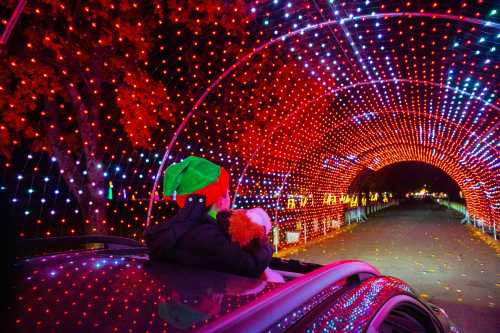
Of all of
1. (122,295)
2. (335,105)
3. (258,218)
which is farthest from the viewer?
(335,105)

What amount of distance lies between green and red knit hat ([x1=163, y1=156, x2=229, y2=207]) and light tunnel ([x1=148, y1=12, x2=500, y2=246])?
5388mm

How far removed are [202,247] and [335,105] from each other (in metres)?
12.0

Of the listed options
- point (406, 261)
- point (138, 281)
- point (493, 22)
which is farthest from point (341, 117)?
point (138, 281)

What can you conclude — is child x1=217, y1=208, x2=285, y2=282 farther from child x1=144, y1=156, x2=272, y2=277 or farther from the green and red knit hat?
the green and red knit hat

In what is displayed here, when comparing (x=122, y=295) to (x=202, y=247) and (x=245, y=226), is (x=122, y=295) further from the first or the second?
(x=245, y=226)

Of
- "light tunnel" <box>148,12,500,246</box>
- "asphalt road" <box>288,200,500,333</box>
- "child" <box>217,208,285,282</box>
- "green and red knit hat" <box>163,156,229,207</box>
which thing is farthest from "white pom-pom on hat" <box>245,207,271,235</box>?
"light tunnel" <box>148,12,500,246</box>

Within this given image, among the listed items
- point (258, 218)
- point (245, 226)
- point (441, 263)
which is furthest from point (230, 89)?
point (245, 226)

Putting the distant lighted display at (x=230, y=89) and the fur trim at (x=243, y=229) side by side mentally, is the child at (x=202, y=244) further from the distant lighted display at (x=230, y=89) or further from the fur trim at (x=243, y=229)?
the distant lighted display at (x=230, y=89)

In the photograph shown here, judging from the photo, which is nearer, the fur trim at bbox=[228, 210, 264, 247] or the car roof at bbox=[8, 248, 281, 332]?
the car roof at bbox=[8, 248, 281, 332]

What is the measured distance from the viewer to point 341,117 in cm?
1510

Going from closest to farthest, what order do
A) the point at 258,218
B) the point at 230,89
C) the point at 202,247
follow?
the point at 202,247 → the point at 258,218 → the point at 230,89

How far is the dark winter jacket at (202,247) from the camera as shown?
7.88 feet

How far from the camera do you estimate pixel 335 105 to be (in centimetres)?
1366

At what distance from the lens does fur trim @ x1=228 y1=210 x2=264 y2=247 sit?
2475 mm
